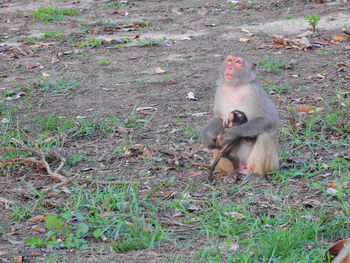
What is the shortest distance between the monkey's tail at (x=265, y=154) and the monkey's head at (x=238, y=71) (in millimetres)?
563

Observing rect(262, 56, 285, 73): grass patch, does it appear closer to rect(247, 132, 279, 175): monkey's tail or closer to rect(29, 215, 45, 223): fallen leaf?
rect(247, 132, 279, 175): monkey's tail

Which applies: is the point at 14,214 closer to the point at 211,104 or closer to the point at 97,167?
the point at 97,167

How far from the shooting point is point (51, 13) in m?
12.3

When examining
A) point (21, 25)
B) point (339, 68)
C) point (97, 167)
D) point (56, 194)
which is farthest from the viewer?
point (21, 25)

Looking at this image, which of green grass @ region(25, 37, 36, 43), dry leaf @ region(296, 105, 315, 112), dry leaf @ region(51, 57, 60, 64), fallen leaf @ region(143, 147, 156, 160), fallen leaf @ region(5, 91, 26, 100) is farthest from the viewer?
green grass @ region(25, 37, 36, 43)

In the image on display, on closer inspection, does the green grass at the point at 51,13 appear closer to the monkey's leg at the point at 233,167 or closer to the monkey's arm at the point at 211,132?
the monkey's arm at the point at 211,132

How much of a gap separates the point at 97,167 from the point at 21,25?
21.4 feet

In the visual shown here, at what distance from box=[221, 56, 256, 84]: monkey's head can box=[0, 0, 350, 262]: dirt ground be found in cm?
81

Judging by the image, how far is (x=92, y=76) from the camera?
8695 millimetres

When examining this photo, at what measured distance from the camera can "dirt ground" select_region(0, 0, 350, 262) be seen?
5.64m

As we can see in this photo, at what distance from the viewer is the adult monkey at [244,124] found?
17.9 ft

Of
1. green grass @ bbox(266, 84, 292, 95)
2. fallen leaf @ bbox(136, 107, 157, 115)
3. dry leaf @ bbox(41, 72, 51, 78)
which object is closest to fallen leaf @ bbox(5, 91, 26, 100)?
dry leaf @ bbox(41, 72, 51, 78)

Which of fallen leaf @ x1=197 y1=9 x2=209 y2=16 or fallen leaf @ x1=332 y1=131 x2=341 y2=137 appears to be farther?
fallen leaf @ x1=197 y1=9 x2=209 y2=16

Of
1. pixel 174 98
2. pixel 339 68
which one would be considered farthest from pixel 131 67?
pixel 339 68
